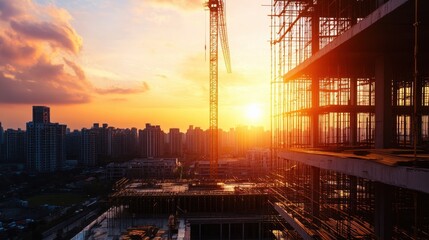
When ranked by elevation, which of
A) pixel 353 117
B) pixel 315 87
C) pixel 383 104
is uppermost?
pixel 315 87

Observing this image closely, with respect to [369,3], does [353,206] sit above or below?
below

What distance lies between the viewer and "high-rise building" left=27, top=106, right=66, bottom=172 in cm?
3800

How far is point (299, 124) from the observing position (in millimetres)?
7930

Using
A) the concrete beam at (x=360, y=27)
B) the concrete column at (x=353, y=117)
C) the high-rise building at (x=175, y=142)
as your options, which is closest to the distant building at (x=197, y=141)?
the high-rise building at (x=175, y=142)

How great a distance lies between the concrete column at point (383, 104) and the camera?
12.6ft

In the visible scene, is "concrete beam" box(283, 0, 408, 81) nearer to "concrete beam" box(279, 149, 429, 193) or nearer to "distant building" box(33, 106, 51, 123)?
"concrete beam" box(279, 149, 429, 193)

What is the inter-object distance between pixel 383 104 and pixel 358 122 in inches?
159

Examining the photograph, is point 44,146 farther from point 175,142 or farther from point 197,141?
point 197,141

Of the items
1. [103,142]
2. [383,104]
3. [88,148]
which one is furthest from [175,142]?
[383,104]

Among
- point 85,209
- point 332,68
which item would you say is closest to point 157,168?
point 85,209

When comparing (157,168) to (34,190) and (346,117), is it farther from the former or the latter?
(346,117)

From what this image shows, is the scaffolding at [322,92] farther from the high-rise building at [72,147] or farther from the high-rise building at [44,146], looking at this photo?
the high-rise building at [72,147]

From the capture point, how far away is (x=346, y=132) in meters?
7.83

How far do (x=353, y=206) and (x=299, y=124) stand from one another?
115 inches
